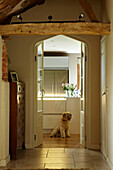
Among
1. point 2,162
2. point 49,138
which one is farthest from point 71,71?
point 2,162

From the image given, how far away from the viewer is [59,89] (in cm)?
1071

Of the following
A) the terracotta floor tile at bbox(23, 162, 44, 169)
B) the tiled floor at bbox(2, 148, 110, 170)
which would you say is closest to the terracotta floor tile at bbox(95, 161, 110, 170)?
the tiled floor at bbox(2, 148, 110, 170)

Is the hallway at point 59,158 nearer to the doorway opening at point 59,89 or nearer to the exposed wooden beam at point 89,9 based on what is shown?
the doorway opening at point 59,89

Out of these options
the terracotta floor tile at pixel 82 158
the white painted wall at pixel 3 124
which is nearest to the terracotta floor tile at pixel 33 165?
the white painted wall at pixel 3 124

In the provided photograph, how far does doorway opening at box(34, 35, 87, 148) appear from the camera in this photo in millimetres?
6180

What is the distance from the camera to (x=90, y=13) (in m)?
4.88

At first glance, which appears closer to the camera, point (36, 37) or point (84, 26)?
point (84, 26)

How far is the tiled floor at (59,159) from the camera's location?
14.8 feet

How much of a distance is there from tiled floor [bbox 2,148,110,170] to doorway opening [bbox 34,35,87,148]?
0.50 m

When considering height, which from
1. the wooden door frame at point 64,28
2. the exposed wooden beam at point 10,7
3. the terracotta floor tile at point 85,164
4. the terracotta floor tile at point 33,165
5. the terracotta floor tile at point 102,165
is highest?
the exposed wooden beam at point 10,7

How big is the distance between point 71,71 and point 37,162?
6.16m

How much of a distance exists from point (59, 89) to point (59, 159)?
5835 mm

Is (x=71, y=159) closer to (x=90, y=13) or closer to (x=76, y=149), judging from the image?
(x=76, y=149)

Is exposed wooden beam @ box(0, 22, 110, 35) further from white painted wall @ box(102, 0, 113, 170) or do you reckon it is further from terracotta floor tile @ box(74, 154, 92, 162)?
terracotta floor tile @ box(74, 154, 92, 162)
